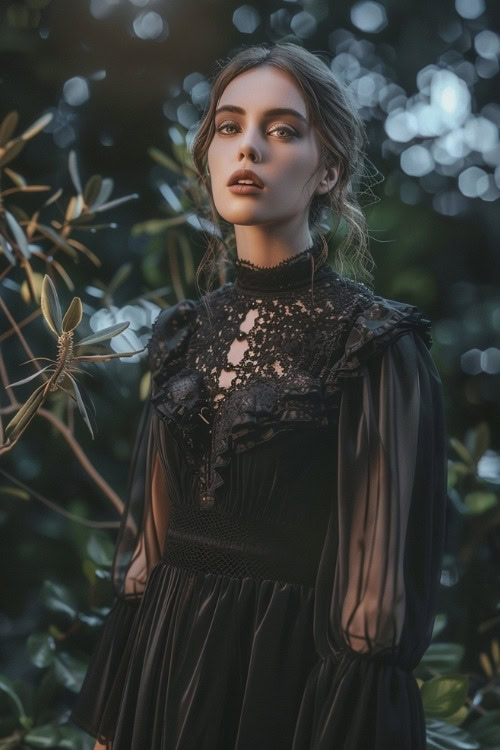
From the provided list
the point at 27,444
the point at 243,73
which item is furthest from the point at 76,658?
the point at 243,73

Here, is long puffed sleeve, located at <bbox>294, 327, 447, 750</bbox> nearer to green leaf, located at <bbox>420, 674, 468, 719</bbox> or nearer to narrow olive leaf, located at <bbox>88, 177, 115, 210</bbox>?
green leaf, located at <bbox>420, 674, 468, 719</bbox>

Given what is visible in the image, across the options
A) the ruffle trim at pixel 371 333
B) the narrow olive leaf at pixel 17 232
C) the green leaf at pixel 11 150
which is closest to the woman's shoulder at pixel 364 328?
the ruffle trim at pixel 371 333

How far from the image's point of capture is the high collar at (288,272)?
4.22 ft

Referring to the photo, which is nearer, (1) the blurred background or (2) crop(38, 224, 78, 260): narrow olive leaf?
(2) crop(38, 224, 78, 260): narrow olive leaf

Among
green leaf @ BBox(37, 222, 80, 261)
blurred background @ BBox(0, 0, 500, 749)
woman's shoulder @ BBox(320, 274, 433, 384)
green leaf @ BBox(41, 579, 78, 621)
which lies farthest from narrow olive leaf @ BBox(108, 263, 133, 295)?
woman's shoulder @ BBox(320, 274, 433, 384)

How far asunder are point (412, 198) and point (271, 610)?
1.16 meters

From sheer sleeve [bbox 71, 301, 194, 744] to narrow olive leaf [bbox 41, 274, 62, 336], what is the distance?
0.92ft

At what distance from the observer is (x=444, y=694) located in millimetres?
1561

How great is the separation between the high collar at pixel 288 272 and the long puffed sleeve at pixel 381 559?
179 mm

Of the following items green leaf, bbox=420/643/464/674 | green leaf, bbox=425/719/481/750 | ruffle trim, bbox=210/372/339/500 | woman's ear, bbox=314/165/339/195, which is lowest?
green leaf, bbox=425/719/481/750

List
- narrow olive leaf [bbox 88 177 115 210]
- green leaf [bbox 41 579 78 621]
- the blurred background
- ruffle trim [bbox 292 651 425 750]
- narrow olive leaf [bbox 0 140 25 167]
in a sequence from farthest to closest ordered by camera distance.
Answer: the blurred background → green leaf [bbox 41 579 78 621] → narrow olive leaf [bbox 88 177 115 210] → narrow olive leaf [bbox 0 140 25 167] → ruffle trim [bbox 292 651 425 750]

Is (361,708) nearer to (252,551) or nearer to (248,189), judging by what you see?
(252,551)

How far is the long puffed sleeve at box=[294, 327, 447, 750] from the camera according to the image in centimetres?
107

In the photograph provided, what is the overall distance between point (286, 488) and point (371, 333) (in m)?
0.22
